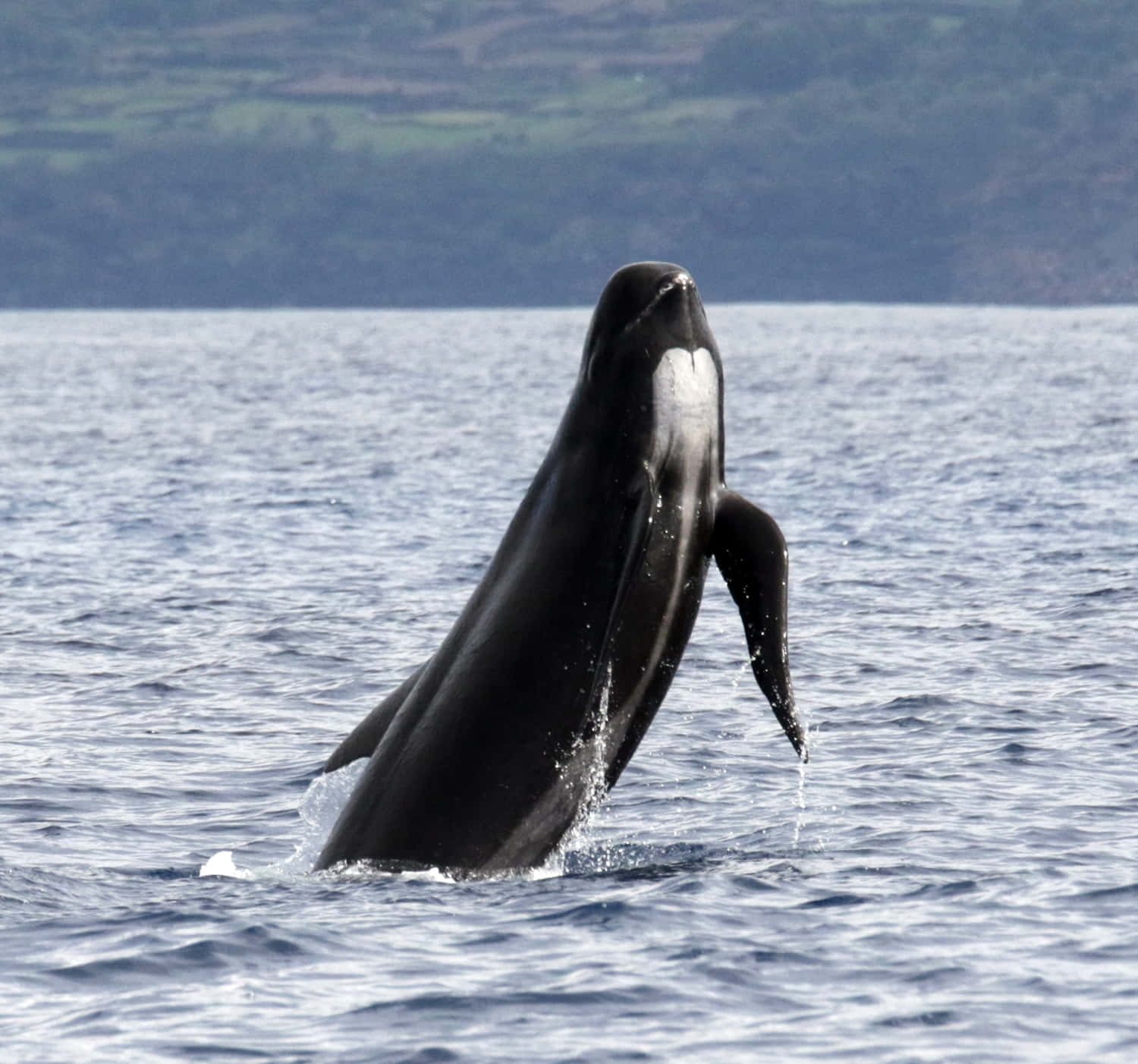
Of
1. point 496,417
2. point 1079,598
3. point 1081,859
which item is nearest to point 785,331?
point 496,417

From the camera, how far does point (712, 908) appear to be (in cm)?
1417

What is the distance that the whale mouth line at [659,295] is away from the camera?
47.4ft

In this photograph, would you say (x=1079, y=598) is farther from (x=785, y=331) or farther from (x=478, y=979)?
(x=785, y=331)

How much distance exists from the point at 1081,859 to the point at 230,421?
5613cm

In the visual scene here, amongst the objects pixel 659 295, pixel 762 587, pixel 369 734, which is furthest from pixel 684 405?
pixel 369 734

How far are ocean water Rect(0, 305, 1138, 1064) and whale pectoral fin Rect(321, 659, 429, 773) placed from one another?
799 mm

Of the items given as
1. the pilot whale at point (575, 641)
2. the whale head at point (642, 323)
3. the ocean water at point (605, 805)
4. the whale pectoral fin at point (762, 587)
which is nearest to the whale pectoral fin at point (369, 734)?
the pilot whale at point (575, 641)

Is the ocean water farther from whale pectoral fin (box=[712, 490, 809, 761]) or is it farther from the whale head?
the whale head

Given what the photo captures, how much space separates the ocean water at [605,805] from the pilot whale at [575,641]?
1.78ft

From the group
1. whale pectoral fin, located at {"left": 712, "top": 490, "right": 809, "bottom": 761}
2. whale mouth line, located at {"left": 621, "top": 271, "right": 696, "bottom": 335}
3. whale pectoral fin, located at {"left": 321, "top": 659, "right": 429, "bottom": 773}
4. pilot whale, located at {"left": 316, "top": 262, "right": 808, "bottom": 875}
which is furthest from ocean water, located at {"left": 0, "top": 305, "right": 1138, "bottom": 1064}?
whale mouth line, located at {"left": 621, "top": 271, "right": 696, "bottom": 335}

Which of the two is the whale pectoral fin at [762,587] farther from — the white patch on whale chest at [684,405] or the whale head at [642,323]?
the whale head at [642,323]

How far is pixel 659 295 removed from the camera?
14.5 m

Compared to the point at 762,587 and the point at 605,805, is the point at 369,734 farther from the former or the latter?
the point at 605,805

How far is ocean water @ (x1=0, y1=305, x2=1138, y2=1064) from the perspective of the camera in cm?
1219
